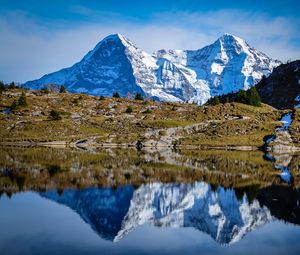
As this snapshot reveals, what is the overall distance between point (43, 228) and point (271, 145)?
4388 inches

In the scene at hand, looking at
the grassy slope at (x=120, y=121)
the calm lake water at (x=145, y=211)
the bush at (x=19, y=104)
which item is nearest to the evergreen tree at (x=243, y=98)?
the grassy slope at (x=120, y=121)

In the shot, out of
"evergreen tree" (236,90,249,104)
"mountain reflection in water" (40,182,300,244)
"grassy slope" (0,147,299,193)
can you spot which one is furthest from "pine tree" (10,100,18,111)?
"mountain reflection in water" (40,182,300,244)

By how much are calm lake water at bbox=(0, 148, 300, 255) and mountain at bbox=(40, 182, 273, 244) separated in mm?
83

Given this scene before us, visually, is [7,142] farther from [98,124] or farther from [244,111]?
[244,111]

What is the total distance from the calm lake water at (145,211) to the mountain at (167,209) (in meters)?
0.08

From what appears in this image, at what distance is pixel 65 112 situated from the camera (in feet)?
525

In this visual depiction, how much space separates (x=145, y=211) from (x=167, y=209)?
2.53 meters

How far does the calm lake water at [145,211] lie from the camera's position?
1129 inches

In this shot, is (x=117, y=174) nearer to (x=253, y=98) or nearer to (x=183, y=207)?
(x=183, y=207)

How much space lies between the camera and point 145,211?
3938 cm

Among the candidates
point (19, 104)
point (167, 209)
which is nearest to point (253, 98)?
point (19, 104)

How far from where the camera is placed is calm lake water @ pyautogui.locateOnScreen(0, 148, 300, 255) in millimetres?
28672

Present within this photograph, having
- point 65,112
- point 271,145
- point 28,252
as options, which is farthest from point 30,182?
point 65,112

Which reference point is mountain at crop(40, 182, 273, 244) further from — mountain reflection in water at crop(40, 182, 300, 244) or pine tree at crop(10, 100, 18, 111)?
pine tree at crop(10, 100, 18, 111)
